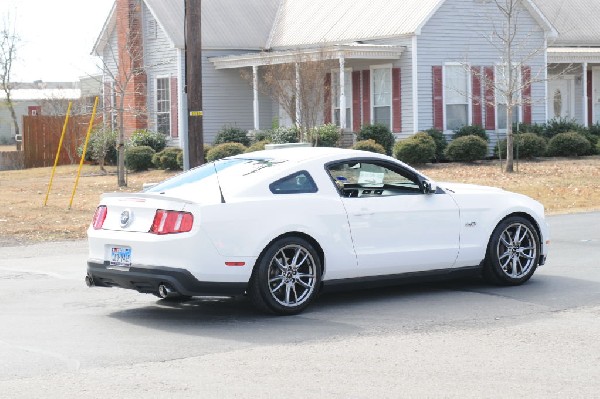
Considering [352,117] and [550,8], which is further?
[550,8]

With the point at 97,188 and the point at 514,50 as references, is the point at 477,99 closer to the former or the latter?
the point at 514,50

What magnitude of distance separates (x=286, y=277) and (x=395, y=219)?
134 centimetres

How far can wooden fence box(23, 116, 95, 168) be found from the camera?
41500mm

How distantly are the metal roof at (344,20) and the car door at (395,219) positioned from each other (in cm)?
2255

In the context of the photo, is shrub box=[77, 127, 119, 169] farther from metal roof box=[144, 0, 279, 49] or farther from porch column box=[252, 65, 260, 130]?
porch column box=[252, 65, 260, 130]

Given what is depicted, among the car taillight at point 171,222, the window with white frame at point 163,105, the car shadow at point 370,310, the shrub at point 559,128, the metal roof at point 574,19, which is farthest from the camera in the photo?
the metal roof at point 574,19

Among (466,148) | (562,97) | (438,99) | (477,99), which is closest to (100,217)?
(466,148)

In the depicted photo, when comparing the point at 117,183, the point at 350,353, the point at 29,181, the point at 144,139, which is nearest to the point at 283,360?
the point at 350,353

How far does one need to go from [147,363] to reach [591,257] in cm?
730

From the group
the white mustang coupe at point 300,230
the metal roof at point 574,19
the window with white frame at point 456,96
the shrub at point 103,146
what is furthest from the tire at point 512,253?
the metal roof at point 574,19

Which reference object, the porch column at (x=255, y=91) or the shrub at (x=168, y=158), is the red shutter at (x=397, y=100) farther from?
the shrub at (x=168, y=158)

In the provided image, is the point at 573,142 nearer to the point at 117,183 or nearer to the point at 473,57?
the point at 473,57

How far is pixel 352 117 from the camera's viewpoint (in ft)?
118

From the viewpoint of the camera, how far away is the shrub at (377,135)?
3262 cm
